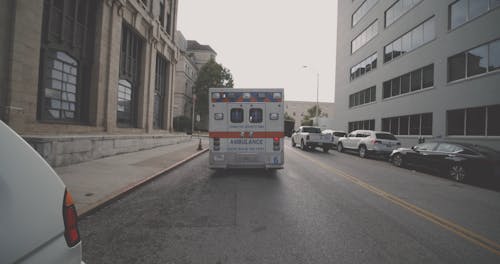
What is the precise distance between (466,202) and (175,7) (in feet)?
80.3

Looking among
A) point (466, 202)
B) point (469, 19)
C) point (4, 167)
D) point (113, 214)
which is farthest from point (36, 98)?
point (469, 19)

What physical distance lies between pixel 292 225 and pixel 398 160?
10111mm

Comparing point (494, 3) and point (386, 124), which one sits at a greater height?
point (494, 3)

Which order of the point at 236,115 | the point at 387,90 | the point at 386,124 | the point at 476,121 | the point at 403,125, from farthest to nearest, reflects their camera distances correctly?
the point at 387,90
the point at 386,124
the point at 403,125
the point at 476,121
the point at 236,115

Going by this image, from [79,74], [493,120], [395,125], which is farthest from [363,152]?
[79,74]

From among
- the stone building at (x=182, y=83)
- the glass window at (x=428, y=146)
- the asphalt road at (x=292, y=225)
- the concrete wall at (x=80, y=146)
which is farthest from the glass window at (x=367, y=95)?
the stone building at (x=182, y=83)

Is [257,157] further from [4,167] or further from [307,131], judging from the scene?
[307,131]

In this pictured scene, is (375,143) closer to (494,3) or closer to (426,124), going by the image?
(426,124)

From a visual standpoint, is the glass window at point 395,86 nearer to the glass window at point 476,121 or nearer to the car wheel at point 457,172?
the glass window at point 476,121

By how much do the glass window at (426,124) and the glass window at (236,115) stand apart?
50.3 ft

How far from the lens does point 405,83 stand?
741 inches

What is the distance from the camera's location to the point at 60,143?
7.54 metres

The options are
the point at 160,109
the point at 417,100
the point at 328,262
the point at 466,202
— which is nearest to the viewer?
the point at 328,262

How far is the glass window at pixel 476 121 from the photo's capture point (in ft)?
→ 40.9
